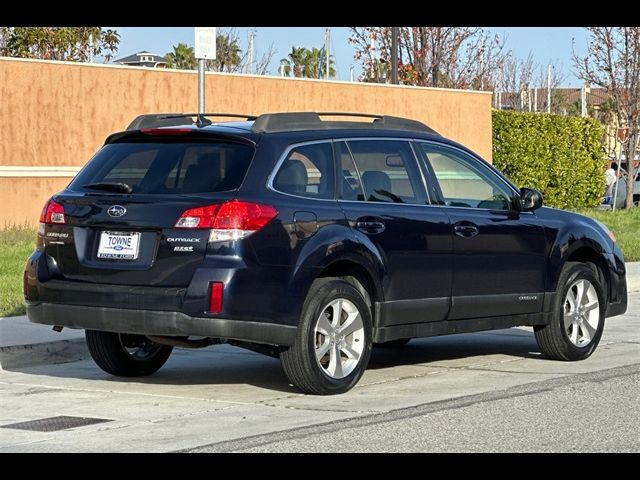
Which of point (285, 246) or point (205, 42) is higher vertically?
point (205, 42)

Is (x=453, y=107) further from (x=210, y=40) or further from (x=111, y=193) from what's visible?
(x=111, y=193)

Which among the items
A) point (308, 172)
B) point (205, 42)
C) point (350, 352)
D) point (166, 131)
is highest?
point (205, 42)

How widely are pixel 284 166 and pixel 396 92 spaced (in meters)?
18.4

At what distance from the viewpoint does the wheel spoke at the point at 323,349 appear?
29.8 feet

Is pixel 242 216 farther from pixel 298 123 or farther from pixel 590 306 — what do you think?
pixel 590 306

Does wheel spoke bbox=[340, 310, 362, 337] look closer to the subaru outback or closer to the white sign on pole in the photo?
the subaru outback

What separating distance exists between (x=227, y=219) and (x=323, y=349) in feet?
3.79

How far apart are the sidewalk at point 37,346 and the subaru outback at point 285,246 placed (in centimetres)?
94

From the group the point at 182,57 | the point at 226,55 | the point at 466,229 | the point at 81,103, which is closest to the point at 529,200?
the point at 466,229

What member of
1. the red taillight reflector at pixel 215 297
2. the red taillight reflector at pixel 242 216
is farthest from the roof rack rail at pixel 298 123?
the red taillight reflector at pixel 215 297

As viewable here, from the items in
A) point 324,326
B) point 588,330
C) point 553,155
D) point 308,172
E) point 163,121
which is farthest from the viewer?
point 553,155

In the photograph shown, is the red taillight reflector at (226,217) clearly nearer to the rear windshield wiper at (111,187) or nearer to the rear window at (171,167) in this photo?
the rear window at (171,167)

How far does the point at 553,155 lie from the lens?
105 feet
